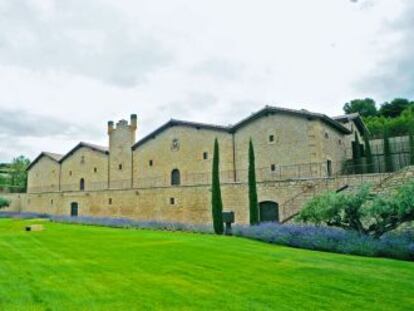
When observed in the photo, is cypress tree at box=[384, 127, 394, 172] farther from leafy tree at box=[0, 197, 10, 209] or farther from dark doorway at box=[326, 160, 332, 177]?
leafy tree at box=[0, 197, 10, 209]

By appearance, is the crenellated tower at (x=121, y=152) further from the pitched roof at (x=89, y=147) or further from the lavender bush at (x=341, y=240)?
the lavender bush at (x=341, y=240)

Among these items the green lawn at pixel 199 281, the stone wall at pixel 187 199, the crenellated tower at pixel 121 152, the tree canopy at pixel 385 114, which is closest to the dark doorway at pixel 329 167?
the stone wall at pixel 187 199

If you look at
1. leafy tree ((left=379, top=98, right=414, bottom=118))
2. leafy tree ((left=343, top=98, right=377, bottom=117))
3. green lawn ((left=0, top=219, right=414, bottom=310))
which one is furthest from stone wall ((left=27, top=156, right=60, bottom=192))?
leafy tree ((left=379, top=98, right=414, bottom=118))

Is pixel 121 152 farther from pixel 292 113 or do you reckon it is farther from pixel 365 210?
pixel 365 210

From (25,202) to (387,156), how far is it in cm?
4051

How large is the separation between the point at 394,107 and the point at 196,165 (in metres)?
32.9

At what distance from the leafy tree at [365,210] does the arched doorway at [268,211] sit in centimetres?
711

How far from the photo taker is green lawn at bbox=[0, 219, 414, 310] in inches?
214

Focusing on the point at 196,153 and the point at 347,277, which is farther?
the point at 196,153

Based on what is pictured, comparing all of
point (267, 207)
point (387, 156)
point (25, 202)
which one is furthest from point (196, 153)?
point (25, 202)

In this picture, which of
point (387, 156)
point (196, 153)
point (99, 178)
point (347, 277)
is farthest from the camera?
point (99, 178)

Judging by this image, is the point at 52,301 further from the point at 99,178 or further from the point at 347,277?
the point at 99,178

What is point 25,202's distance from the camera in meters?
46.0

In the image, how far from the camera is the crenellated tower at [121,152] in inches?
1361
